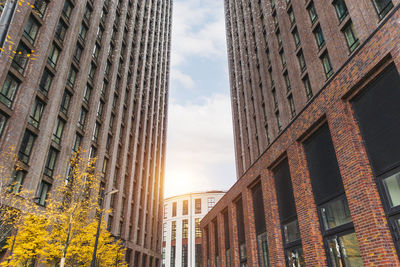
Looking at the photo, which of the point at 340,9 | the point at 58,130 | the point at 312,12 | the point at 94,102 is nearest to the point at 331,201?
the point at 340,9

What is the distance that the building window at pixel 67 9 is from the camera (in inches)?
1138

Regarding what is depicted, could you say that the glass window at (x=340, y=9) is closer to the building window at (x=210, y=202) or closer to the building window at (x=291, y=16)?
the building window at (x=291, y=16)

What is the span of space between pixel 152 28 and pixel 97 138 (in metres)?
38.5

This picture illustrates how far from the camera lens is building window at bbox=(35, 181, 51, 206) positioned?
22895 mm

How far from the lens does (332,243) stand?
1019 centimetres

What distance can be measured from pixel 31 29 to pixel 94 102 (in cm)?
1119

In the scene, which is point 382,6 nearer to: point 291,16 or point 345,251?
point 291,16

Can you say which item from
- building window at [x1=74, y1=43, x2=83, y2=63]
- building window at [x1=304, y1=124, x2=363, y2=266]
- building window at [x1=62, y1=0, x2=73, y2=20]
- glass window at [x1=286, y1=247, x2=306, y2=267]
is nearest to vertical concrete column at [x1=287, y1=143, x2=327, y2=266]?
building window at [x1=304, y1=124, x2=363, y2=266]

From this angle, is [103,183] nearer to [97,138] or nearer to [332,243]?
[97,138]

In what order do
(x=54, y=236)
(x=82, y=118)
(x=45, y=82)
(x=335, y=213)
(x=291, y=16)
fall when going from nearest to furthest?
(x=335, y=213) → (x=54, y=236) → (x=45, y=82) → (x=291, y=16) → (x=82, y=118)

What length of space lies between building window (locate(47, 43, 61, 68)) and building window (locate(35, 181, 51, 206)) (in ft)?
37.5

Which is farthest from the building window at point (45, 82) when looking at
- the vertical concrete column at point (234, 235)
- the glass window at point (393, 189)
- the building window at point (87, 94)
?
the glass window at point (393, 189)

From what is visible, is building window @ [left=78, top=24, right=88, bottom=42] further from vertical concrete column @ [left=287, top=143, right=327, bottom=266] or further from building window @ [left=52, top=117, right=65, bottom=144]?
vertical concrete column @ [left=287, top=143, right=327, bottom=266]

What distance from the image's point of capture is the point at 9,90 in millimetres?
20719
